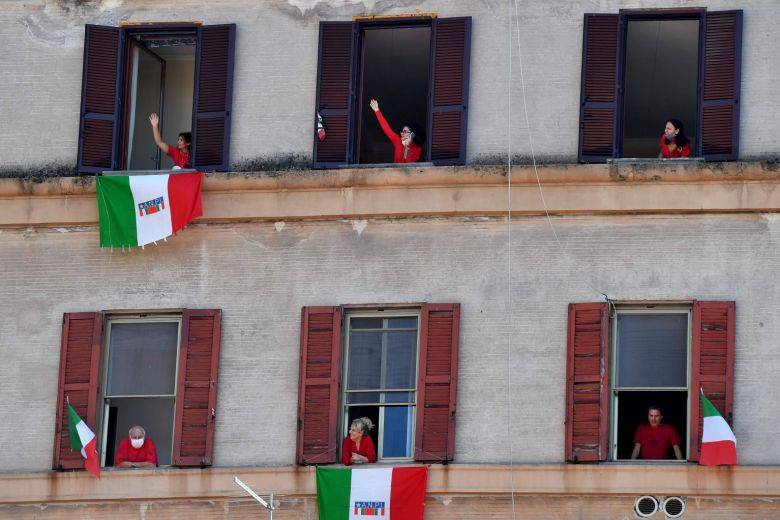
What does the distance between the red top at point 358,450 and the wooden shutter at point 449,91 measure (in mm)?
3699

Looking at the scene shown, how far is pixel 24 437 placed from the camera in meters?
35.8

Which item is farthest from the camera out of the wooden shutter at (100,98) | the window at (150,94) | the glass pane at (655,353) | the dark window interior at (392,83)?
the dark window interior at (392,83)

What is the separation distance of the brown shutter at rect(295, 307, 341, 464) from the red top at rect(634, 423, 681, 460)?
3784mm

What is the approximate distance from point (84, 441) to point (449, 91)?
6398 millimetres

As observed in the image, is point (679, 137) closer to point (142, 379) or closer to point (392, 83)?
point (392, 83)

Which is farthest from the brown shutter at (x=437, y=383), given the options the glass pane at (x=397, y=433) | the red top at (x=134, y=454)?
the red top at (x=134, y=454)

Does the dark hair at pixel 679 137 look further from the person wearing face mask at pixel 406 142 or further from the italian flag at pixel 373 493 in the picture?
the italian flag at pixel 373 493

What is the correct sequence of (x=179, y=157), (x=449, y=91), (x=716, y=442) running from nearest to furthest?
(x=716, y=442)
(x=449, y=91)
(x=179, y=157)

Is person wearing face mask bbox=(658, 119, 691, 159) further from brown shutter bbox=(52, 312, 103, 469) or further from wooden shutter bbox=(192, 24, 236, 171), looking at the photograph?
brown shutter bbox=(52, 312, 103, 469)

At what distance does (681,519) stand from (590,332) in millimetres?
2594

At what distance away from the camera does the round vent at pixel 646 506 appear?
33906mm

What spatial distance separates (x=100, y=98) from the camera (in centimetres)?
3700

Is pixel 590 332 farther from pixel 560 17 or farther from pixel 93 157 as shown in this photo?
pixel 93 157

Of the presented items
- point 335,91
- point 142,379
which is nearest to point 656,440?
point 335,91
